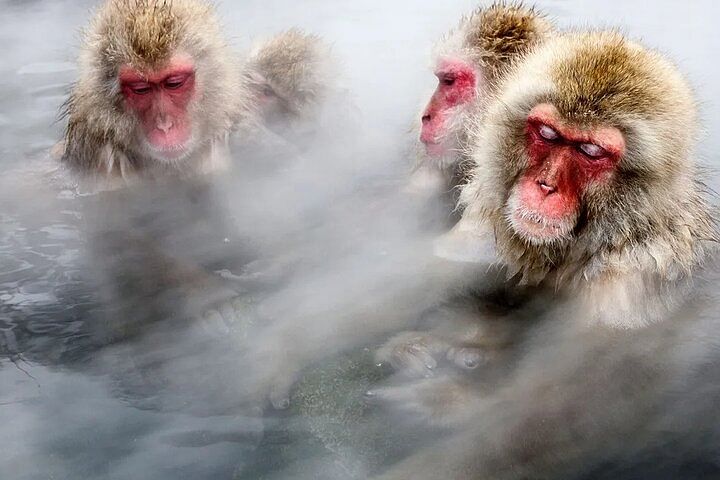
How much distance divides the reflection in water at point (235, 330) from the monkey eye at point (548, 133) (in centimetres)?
74

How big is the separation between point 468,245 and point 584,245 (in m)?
0.86

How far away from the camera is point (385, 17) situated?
8.35 meters

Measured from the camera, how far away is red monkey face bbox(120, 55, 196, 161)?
3787 millimetres

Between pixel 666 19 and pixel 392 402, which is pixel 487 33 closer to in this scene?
pixel 392 402

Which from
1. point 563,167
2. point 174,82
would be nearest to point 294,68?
point 174,82

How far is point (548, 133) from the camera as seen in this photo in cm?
278

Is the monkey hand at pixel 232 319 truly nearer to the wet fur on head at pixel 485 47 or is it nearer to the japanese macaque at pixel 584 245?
the japanese macaque at pixel 584 245

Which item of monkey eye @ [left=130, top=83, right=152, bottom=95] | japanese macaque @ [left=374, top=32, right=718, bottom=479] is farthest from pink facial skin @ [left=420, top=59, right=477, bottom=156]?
monkey eye @ [left=130, top=83, right=152, bottom=95]

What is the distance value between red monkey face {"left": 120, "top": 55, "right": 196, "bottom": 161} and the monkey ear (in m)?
1.28

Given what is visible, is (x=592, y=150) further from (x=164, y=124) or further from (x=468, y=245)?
(x=164, y=124)

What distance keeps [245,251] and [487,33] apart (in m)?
1.58

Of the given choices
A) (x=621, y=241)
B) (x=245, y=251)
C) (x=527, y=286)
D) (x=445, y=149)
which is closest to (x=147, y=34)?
(x=245, y=251)

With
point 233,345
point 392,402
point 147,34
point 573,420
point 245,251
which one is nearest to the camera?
point 573,420

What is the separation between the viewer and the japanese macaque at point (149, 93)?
3.79m
